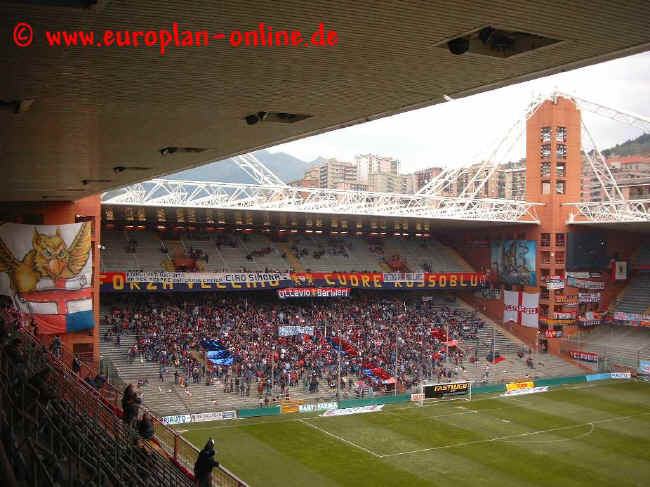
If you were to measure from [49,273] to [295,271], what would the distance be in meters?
24.1

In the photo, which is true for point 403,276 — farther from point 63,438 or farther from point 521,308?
point 63,438

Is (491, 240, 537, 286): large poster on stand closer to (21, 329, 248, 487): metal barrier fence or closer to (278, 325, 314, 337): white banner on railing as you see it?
(278, 325, 314, 337): white banner on railing

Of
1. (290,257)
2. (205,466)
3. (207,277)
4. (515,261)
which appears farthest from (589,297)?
(205,466)

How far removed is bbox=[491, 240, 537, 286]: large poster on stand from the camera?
56844 millimetres

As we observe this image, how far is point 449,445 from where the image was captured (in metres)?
32.6

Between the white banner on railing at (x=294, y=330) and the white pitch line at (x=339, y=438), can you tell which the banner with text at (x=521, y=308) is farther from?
the white pitch line at (x=339, y=438)

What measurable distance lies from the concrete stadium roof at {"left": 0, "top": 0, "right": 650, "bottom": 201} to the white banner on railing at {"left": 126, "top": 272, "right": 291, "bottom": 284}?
1221 inches

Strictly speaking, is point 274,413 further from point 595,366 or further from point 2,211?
point 595,366

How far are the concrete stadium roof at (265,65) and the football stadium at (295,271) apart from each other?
0.17 ft

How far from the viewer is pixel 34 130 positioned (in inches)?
506

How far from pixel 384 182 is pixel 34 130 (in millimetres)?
142499

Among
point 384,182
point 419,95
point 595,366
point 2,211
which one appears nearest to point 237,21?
point 419,95

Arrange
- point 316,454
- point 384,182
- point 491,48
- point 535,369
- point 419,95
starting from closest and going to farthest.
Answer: point 491,48
point 419,95
point 316,454
point 535,369
point 384,182
